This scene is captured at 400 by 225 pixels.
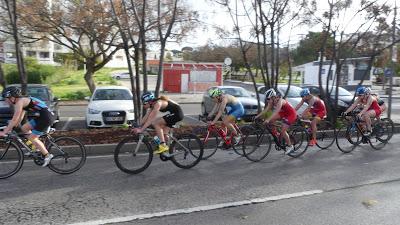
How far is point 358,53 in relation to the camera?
45.4 feet

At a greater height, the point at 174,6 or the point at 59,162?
the point at 174,6

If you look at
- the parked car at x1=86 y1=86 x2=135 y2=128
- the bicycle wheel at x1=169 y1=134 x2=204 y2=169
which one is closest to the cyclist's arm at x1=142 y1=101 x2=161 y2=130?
the bicycle wheel at x1=169 y1=134 x2=204 y2=169

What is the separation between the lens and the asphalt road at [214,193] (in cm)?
507

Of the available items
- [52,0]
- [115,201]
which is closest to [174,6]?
[115,201]

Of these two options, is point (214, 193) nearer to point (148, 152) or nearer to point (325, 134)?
point (148, 152)

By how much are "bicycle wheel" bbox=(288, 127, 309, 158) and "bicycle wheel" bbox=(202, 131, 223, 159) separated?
1.57 meters

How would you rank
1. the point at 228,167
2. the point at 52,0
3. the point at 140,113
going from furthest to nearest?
the point at 52,0, the point at 140,113, the point at 228,167

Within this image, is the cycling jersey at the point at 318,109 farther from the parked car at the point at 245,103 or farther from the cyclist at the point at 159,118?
the parked car at the point at 245,103

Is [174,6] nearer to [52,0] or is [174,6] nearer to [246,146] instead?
[246,146]

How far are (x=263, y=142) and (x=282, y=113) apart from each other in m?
0.73

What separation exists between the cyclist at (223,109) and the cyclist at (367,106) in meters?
2.83

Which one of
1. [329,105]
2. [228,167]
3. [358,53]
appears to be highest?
[358,53]

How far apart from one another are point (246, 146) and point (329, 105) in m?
5.71

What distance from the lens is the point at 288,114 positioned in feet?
28.9
